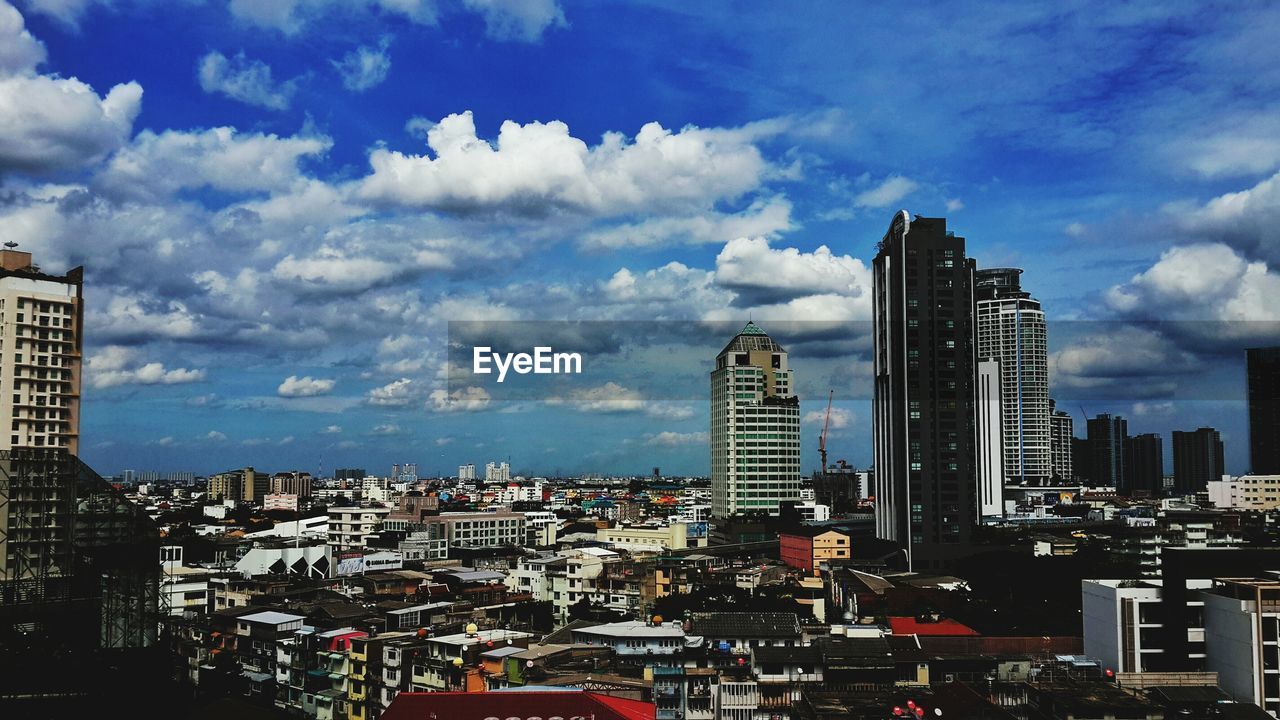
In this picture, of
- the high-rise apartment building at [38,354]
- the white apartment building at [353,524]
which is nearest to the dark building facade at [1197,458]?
the white apartment building at [353,524]

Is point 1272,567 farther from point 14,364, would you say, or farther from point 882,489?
point 14,364

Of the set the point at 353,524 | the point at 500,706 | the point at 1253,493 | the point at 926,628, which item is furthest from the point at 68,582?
the point at 1253,493

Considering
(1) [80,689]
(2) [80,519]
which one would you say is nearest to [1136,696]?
(1) [80,689]

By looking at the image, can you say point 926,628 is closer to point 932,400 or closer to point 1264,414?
point 932,400

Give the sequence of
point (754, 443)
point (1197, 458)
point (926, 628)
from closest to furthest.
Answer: point (926, 628)
point (754, 443)
point (1197, 458)

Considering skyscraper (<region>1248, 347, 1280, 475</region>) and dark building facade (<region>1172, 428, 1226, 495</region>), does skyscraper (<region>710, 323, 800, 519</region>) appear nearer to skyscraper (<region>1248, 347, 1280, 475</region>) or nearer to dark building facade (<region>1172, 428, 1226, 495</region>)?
skyscraper (<region>1248, 347, 1280, 475</region>)

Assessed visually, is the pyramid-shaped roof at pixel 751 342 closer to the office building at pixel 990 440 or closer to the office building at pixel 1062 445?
the office building at pixel 990 440
